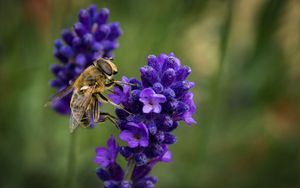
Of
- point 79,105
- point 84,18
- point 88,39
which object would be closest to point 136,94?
point 79,105

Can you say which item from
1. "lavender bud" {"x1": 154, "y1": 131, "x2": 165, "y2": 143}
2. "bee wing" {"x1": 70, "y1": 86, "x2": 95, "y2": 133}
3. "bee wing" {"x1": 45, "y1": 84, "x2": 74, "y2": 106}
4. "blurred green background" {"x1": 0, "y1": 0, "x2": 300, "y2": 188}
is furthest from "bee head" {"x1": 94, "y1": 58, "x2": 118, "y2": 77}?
"blurred green background" {"x1": 0, "y1": 0, "x2": 300, "y2": 188}

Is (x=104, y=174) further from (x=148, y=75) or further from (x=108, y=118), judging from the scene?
(x=148, y=75)

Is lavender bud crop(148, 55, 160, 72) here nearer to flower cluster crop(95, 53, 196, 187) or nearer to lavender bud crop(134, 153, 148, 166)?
flower cluster crop(95, 53, 196, 187)

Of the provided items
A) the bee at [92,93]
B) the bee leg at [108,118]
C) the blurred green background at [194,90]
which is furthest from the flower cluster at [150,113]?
the blurred green background at [194,90]

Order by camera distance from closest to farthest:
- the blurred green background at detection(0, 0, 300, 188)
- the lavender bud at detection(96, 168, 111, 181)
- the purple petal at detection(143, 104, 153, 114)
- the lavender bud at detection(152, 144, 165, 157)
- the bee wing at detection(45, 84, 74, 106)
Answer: the purple petal at detection(143, 104, 153, 114) < the lavender bud at detection(152, 144, 165, 157) < the lavender bud at detection(96, 168, 111, 181) < the bee wing at detection(45, 84, 74, 106) < the blurred green background at detection(0, 0, 300, 188)

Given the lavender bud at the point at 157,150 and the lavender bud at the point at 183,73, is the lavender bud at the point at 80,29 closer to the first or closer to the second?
the lavender bud at the point at 183,73

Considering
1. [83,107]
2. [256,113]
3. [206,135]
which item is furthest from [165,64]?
[256,113]
